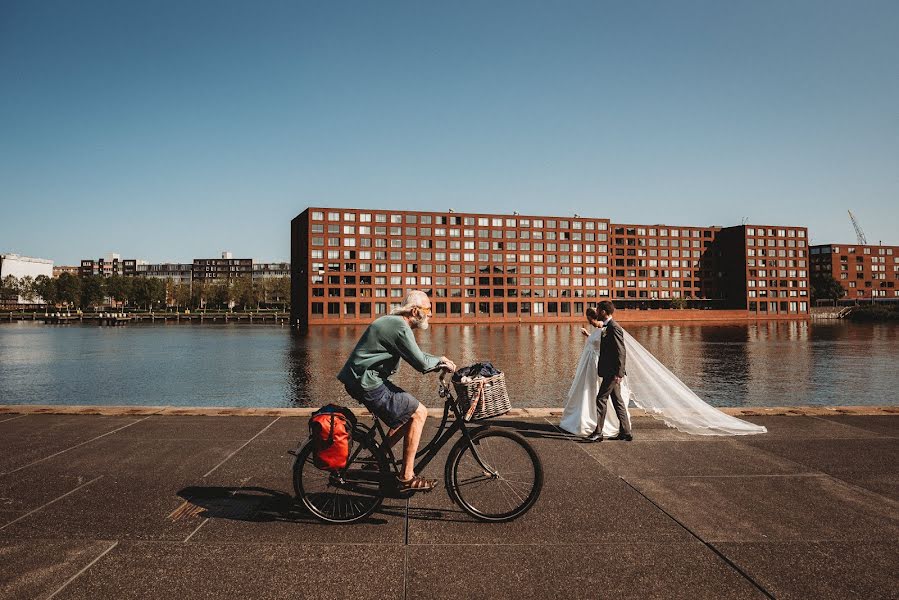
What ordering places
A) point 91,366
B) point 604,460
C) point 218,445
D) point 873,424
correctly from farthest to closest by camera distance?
point 91,366 → point 873,424 → point 218,445 → point 604,460

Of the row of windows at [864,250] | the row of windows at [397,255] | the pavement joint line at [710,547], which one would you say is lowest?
the pavement joint line at [710,547]

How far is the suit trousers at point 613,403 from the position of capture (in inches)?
321

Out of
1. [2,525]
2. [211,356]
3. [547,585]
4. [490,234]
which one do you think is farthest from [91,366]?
[490,234]

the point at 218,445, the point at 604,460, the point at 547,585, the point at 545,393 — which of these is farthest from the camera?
the point at 545,393

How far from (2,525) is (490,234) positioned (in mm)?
115990

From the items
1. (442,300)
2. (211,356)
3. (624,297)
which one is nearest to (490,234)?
(442,300)

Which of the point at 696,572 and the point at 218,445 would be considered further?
the point at 218,445

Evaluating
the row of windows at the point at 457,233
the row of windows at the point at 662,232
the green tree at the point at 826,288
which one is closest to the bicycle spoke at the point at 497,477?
the row of windows at the point at 457,233

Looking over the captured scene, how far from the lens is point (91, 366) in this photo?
27078 mm

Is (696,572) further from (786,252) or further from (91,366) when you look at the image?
(786,252)

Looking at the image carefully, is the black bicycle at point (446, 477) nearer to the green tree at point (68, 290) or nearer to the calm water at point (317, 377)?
the calm water at point (317, 377)

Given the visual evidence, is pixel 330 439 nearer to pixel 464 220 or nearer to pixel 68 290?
pixel 464 220

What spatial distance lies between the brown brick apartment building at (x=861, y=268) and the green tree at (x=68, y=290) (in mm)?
218872

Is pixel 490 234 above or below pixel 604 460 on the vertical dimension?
above
